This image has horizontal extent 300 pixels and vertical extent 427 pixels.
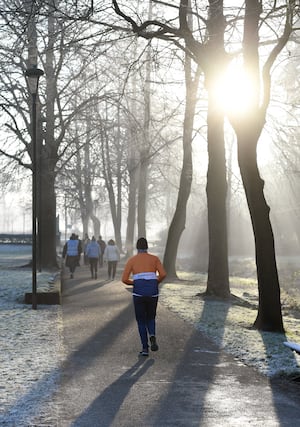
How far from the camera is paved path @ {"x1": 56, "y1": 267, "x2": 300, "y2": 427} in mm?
6145

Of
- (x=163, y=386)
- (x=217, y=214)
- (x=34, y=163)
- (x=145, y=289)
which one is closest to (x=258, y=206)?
(x=145, y=289)

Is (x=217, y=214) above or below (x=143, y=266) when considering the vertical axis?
above

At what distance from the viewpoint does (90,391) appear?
7.21 m

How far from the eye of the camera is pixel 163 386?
7492 mm

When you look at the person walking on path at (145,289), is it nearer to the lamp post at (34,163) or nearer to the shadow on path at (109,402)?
the shadow on path at (109,402)

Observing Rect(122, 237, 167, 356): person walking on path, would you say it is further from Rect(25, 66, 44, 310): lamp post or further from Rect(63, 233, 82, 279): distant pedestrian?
Rect(63, 233, 82, 279): distant pedestrian

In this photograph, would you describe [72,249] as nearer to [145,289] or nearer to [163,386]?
[145,289]

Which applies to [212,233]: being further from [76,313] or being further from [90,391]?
[90,391]

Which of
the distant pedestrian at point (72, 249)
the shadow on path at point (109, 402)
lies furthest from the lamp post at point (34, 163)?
the distant pedestrian at point (72, 249)

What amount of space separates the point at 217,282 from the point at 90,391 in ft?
38.3

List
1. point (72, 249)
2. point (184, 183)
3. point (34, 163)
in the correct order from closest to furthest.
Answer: point (34, 163) < point (72, 249) < point (184, 183)

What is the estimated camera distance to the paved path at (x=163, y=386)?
20.2ft

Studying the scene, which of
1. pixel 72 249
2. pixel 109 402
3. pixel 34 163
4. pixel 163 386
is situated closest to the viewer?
pixel 109 402

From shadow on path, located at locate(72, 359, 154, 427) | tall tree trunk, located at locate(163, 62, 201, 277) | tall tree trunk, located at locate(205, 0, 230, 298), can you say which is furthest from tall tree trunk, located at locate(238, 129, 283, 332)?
tall tree trunk, located at locate(163, 62, 201, 277)
